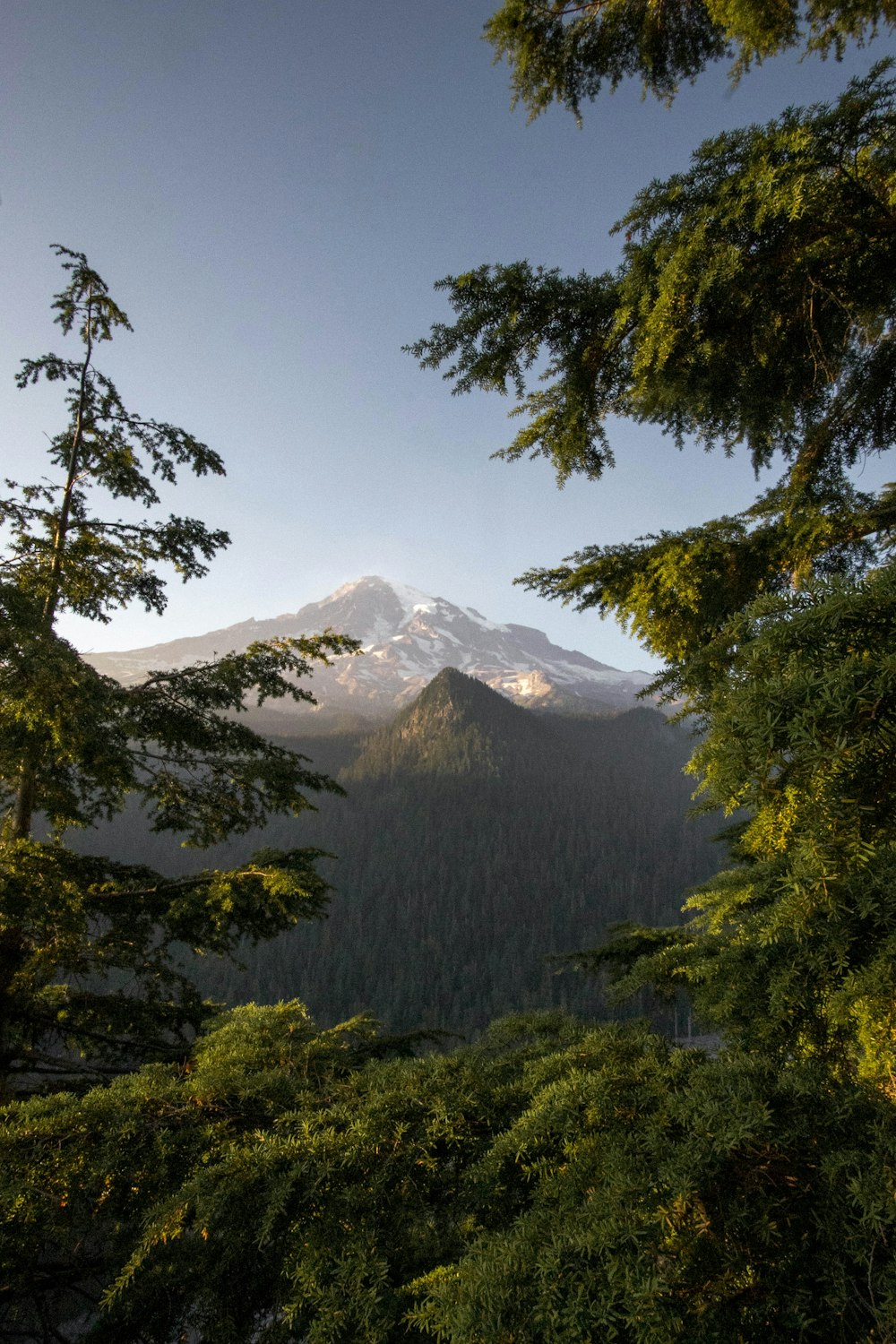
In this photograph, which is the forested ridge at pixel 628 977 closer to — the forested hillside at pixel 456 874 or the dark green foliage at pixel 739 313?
the dark green foliage at pixel 739 313

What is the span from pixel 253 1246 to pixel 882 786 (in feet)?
10.8

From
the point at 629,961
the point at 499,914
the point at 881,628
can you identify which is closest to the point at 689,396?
the point at 881,628

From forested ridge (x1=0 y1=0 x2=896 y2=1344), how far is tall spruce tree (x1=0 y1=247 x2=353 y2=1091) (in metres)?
0.07

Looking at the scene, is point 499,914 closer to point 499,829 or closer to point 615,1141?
point 499,829

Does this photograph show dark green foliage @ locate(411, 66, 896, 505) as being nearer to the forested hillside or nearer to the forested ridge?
the forested ridge

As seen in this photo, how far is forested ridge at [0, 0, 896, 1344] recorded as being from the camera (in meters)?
1.71

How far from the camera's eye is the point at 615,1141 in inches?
84.2

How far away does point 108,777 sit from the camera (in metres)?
6.55

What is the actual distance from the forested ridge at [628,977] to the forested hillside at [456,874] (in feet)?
304

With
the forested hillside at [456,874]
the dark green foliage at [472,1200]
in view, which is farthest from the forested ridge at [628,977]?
the forested hillside at [456,874]

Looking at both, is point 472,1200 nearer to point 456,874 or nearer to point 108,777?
point 108,777

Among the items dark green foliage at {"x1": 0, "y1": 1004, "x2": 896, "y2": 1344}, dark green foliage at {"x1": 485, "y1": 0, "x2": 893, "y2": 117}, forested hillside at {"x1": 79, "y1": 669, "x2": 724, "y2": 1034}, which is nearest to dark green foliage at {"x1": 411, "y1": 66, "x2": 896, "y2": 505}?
dark green foliage at {"x1": 485, "y1": 0, "x2": 893, "y2": 117}

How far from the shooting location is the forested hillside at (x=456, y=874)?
10981 cm

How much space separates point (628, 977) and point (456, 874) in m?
156
